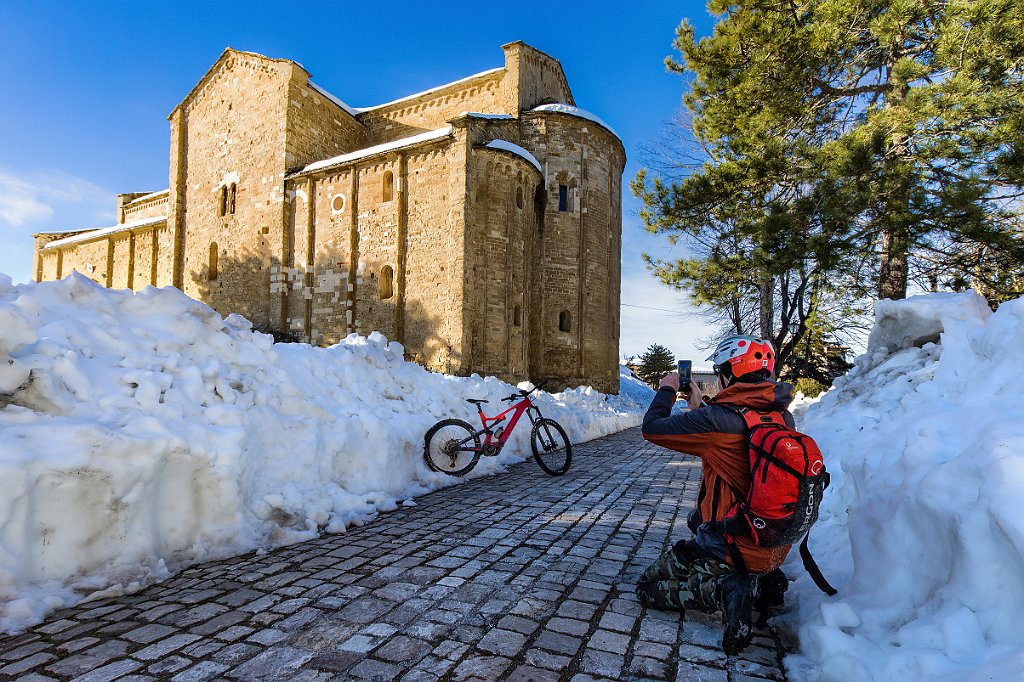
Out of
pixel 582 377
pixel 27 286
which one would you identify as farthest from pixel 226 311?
pixel 27 286

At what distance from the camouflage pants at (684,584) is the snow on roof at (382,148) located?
19636mm

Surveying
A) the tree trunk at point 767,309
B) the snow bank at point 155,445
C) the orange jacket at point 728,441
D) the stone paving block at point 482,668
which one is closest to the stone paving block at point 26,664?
the snow bank at point 155,445

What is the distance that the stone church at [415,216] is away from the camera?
20.3 meters

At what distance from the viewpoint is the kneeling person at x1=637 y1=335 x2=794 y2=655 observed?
2.80m

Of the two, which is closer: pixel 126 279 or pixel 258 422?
pixel 258 422

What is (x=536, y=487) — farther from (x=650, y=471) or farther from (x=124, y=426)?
(x=124, y=426)

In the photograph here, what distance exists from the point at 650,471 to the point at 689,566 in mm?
5591

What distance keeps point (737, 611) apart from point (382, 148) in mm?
22155

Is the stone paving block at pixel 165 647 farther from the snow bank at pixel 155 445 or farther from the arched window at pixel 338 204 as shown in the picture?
the arched window at pixel 338 204

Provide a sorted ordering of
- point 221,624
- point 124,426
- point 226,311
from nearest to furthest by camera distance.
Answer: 1. point 221,624
2. point 124,426
3. point 226,311

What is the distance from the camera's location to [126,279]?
30.5 meters

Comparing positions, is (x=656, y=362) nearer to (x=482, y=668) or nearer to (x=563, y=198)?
(x=563, y=198)

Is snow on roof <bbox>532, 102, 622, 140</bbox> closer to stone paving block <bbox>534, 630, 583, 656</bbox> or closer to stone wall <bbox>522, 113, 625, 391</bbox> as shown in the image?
stone wall <bbox>522, 113, 625, 391</bbox>

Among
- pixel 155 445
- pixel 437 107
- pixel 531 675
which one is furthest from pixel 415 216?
pixel 531 675
